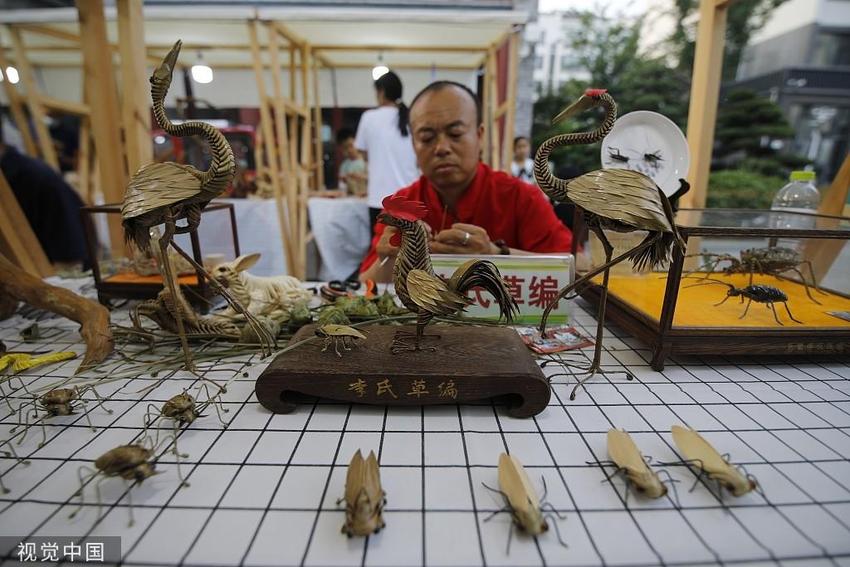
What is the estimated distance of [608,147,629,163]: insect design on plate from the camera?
4.93ft

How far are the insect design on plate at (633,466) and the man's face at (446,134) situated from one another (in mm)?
1069

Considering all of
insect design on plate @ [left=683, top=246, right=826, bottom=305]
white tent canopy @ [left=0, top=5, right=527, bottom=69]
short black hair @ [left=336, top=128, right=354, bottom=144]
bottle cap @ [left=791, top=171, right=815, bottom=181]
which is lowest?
insect design on plate @ [left=683, top=246, right=826, bottom=305]

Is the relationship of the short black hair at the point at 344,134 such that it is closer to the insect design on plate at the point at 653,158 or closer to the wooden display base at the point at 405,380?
the insect design on plate at the point at 653,158

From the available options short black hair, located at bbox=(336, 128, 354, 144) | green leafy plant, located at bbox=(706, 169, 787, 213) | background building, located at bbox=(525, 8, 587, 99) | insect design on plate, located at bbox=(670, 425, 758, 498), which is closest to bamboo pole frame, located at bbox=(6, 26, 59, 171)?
short black hair, located at bbox=(336, 128, 354, 144)

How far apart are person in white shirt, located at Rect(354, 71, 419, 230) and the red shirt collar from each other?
3.68 ft

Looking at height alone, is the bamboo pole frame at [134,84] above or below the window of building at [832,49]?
below

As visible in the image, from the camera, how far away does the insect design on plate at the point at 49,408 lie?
873 mm

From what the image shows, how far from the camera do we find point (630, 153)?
1516 millimetres

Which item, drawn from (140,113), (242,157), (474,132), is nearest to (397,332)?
(474,132)

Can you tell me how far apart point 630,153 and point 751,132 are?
6528 mm

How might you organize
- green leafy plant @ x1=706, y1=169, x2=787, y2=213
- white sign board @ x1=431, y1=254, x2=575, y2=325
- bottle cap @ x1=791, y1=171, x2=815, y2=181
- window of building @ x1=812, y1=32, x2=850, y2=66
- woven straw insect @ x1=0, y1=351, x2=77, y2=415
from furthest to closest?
window of building @ x1=812, y1=32, x2=850, y2=66 < green leafy plant @ x1=706, y1=169, x2=787, y2=213 < bottle cap @ x1=791, y1=171, x2=815, y2=181 < white sign board @ x1=431, y1=254, x2=575, y2=325 < woven straw insect @ x1=0, y1=351, x2=77, y2=415

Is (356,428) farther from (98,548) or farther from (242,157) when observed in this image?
(242,157)

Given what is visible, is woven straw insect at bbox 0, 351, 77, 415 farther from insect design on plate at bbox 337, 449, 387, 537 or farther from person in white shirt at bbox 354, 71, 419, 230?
person in white shirt at bbox 354, 71, 419, 230

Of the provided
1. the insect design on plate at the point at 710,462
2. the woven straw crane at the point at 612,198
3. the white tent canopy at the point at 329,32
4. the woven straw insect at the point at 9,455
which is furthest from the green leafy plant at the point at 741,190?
the woven straw insect at the point at 9,455
